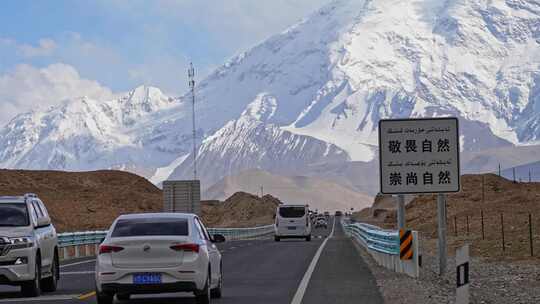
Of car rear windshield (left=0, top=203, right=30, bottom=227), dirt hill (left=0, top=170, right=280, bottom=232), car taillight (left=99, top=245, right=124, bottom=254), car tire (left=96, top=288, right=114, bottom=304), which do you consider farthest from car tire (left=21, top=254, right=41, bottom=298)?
dirt hill (left=0, top=170, right=280, bottom=232)

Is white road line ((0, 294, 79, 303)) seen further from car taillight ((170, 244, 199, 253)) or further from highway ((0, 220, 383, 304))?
car taillight ((170, 244, 199, 253))

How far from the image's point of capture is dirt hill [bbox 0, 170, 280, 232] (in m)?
113

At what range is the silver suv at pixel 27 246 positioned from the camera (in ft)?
71.9

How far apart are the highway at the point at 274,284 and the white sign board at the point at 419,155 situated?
235 cm

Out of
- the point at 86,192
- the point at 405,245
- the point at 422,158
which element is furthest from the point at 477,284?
the point at 86,192

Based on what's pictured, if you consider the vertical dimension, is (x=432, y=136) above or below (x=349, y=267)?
above

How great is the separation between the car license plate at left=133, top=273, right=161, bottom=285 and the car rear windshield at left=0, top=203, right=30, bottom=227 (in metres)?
4.67

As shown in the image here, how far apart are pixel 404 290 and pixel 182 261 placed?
6.14 m

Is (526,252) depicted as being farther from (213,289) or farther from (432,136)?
(213,289)

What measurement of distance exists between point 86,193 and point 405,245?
10738 centimetres

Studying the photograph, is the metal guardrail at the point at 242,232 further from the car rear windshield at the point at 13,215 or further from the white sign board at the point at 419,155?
the car rear windshield at the point at 13,215

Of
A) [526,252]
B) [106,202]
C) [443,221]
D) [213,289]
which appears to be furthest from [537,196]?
[213,289]

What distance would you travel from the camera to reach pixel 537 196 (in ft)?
316

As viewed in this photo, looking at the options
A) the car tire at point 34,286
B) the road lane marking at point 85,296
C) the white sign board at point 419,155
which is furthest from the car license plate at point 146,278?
the white sign board at point 419,155
